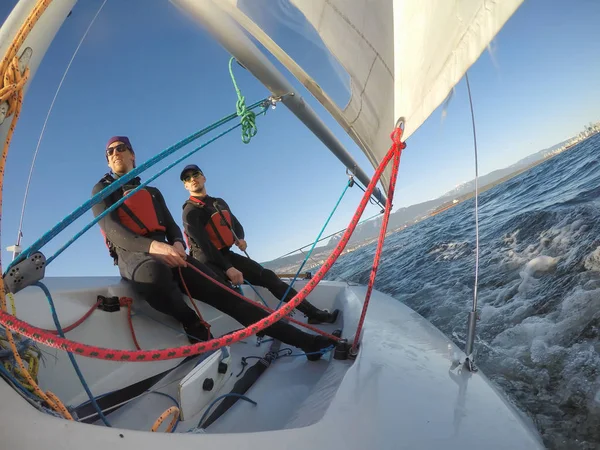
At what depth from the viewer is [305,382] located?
1.92 m

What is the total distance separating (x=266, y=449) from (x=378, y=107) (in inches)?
96.2

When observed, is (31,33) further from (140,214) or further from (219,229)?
(219,229)

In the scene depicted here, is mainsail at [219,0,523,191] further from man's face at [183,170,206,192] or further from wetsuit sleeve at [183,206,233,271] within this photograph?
wetsuit sleeve at [183,206,233,271]

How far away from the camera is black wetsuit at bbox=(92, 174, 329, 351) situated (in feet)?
6.96

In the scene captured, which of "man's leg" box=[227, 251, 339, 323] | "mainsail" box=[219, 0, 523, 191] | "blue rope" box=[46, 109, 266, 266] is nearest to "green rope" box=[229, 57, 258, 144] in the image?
"blue rope" box=[46, 109, 266, 266]

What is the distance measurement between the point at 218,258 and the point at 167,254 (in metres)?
1.07

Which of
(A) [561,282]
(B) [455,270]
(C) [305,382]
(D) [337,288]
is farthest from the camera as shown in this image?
(B) [455,270]

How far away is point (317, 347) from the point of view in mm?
2084

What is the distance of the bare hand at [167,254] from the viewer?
2.16 meters

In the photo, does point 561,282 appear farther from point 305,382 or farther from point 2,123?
point 2,123

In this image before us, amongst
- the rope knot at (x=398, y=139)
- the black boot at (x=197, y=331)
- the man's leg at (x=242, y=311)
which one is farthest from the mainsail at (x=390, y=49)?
the black boot at (x=197, y=331)

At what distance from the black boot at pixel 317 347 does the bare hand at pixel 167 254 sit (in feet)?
3.26

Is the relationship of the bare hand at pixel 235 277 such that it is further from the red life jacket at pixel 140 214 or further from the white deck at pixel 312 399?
the red life jacket at pixel 140 214

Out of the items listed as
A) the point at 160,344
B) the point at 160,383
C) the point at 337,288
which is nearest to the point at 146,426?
the point at 160,383
